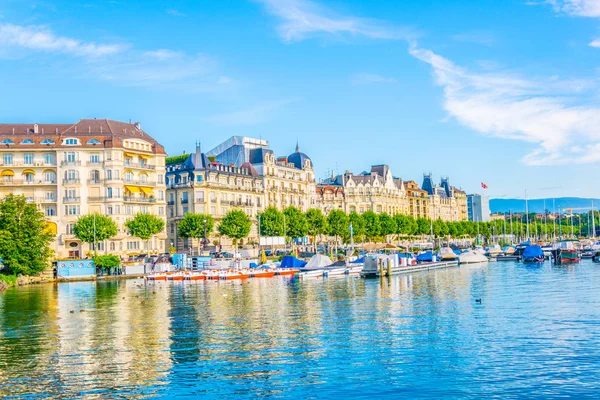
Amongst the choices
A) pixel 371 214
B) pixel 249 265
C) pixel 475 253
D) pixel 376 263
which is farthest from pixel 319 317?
pixel 371 214

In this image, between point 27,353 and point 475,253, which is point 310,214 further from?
point 27,353

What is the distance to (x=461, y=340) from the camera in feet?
115

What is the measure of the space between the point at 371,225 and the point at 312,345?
123004mm

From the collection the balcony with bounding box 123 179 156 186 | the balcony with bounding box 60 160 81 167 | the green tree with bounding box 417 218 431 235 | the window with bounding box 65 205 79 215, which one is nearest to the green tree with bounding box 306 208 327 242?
the balcony with bounding box 123 179 156 186

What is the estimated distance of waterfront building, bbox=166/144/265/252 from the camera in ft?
406

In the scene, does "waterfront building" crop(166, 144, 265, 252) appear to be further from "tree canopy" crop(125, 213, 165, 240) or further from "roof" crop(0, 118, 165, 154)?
"tree canopy" crop(125, 213, 165, 240)

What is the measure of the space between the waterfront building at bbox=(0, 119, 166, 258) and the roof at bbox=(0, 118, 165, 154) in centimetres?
14

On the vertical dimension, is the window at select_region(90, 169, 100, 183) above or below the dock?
above

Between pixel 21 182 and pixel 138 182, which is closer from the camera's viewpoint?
pixel 21 182

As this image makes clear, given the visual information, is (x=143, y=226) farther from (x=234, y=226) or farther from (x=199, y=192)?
(x=199, y=192)

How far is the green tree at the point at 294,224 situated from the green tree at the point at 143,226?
96.9 feet

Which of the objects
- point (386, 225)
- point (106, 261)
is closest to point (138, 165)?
point (106, 261)

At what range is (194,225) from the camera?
113562 mm

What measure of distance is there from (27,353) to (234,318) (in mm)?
14305
